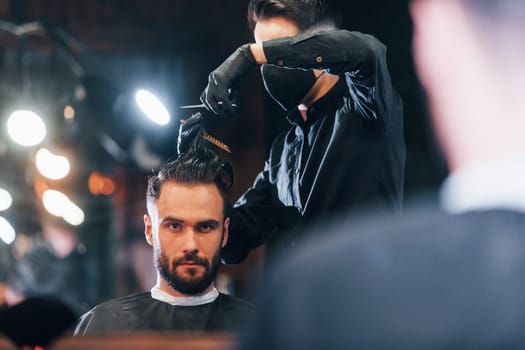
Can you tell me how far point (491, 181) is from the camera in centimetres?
359

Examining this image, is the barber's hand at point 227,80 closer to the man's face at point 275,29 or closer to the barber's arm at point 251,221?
the man's face at point 275,29

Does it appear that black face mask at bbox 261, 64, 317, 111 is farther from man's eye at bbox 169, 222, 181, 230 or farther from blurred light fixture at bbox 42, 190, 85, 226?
blurred light fixture at bbox 42, 190, 85, 226

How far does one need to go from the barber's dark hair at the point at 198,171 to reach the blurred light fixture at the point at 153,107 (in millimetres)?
490

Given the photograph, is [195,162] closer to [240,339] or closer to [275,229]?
[275,229]

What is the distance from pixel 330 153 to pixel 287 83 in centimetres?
27

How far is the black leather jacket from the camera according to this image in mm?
1873

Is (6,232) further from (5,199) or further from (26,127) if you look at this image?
(26,127)

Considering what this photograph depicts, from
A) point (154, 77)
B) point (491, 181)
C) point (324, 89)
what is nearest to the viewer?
point (324, 89)

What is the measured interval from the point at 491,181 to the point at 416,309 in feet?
10.9

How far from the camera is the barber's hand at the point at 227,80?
1.90m

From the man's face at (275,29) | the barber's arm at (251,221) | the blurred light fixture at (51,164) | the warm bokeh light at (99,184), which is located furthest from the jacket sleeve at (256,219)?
the warm bokeh light at (99,184)

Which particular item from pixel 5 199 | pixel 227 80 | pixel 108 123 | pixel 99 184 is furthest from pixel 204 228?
pixel 5 199

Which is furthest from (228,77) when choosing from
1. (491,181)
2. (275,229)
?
(491,181)

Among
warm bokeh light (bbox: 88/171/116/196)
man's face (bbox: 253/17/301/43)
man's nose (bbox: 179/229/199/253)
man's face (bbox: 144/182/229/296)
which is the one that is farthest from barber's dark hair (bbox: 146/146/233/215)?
warm bokeh light (bbox: 88/171/116/196)
